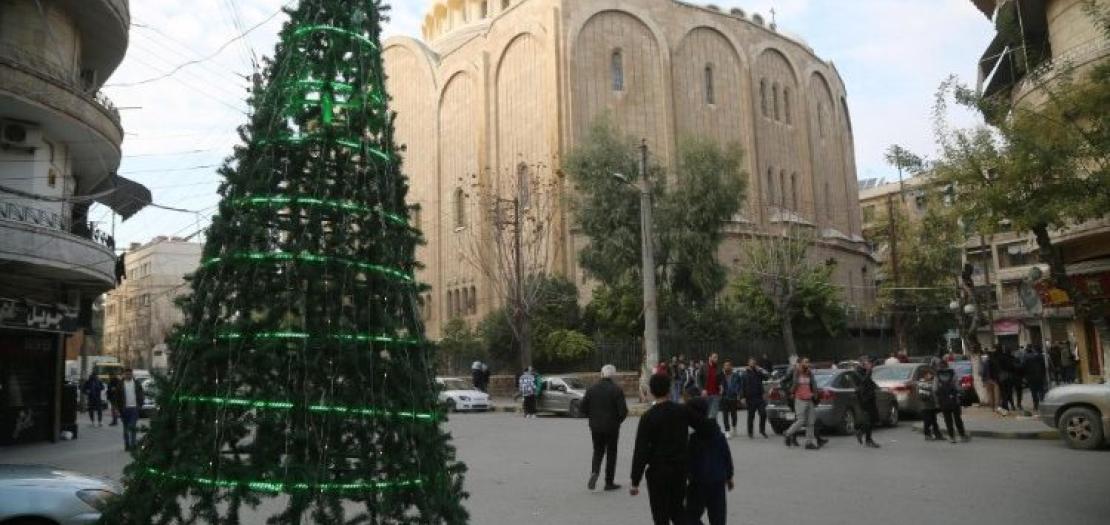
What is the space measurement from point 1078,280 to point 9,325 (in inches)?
906

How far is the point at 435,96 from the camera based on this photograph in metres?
49.6

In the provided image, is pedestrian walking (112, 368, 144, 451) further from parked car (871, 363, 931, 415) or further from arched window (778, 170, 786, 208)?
arched window (778, 170, 786, 208)

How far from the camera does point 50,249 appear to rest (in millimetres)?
15477

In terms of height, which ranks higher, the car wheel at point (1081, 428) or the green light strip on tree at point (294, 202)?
the green light strip on tree at point (294, 202)

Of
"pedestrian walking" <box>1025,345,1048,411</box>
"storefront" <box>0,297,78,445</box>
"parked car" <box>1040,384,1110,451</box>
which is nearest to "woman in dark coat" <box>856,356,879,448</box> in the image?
"parked car" <box>1040,384,1110,451</box>

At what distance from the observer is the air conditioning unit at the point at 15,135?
51.4ft

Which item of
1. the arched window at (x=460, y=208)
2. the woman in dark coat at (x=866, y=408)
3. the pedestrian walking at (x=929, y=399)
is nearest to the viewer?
the woman in dark coat at (x=866, y=408)

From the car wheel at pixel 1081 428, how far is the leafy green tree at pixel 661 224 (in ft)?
65.5

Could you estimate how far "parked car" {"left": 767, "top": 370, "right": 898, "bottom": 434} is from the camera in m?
15.4

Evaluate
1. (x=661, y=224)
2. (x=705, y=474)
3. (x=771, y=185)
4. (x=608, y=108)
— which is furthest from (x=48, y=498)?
(x=771, y=185)

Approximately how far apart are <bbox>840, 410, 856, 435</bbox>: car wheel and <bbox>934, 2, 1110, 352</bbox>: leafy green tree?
424 centimetres

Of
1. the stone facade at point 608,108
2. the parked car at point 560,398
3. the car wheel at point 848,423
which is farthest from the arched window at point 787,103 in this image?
the car wheel at point 848,423

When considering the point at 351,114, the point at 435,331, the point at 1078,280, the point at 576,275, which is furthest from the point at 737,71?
the point at 351,114

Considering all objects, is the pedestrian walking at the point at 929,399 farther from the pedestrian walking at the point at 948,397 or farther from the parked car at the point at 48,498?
the parked car at the point at 48,498
